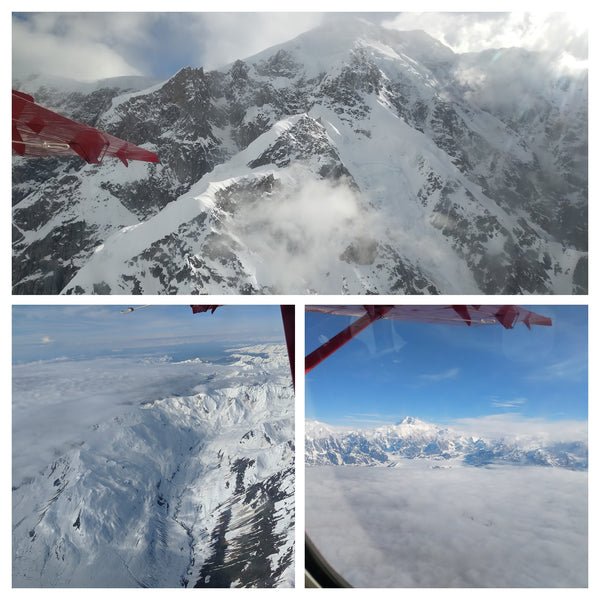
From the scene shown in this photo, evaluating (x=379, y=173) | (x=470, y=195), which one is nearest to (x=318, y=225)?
(x=379, y=173)

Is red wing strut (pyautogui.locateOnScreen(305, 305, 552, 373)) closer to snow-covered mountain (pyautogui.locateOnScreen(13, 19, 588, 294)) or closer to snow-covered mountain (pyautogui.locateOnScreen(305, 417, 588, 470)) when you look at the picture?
snow-covered mountain (pyautogui.locateOnScreen(305, 417, 588, 470))

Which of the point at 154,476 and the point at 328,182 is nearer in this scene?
the point at 154,476

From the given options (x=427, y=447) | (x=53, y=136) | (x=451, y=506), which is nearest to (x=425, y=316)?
(x=427, y=447)

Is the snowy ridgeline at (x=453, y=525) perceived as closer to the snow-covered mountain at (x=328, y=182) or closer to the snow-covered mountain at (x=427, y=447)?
the snow-covered mountain at (x=427, y=447)

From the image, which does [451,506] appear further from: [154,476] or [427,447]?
[154,476]

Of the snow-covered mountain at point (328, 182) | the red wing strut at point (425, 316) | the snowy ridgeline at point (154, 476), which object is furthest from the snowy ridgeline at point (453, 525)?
the snow-covered mountain at point (328, 182)

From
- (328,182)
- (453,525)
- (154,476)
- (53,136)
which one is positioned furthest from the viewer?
(328,182)

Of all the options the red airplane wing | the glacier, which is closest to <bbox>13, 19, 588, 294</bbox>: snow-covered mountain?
the red airplane wing
